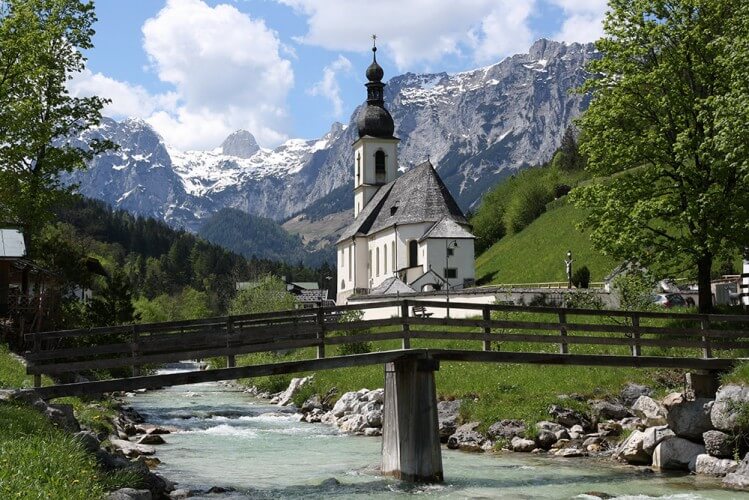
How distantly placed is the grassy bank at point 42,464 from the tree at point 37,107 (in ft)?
59.6

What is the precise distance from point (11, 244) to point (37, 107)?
23.8ft

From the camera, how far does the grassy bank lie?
9.93 m

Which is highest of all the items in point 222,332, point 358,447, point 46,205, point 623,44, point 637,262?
point 623,44

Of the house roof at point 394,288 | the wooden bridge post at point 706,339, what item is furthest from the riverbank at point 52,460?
the house roof at point 394,288

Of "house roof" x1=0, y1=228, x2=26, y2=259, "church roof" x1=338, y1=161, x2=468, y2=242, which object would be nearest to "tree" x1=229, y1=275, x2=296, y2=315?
"church roof" x1=338, y1=161, x2=468, y2=242

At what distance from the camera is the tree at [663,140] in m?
29.0

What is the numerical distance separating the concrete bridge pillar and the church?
4735 cm

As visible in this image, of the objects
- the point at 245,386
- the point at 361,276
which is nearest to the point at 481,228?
the point at 361,276

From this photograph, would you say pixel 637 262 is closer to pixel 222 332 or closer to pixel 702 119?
pixel 702 119

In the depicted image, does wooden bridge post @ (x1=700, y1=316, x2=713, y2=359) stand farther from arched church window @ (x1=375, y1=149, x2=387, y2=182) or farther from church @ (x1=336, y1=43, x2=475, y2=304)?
arched church window @ (x1=375, y1=149, x2=387, y2=182)

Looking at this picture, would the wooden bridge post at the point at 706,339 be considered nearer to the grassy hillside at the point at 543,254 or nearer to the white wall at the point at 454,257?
the white wall at the point at 454,257

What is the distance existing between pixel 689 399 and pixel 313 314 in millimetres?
11144

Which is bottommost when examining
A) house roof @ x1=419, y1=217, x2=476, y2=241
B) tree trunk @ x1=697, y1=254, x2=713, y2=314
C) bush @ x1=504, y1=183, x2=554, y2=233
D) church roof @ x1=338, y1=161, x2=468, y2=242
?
tree trunk @ x1=697, y1=254, x2=713, y2=314

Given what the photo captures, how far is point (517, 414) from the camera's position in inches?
1045
